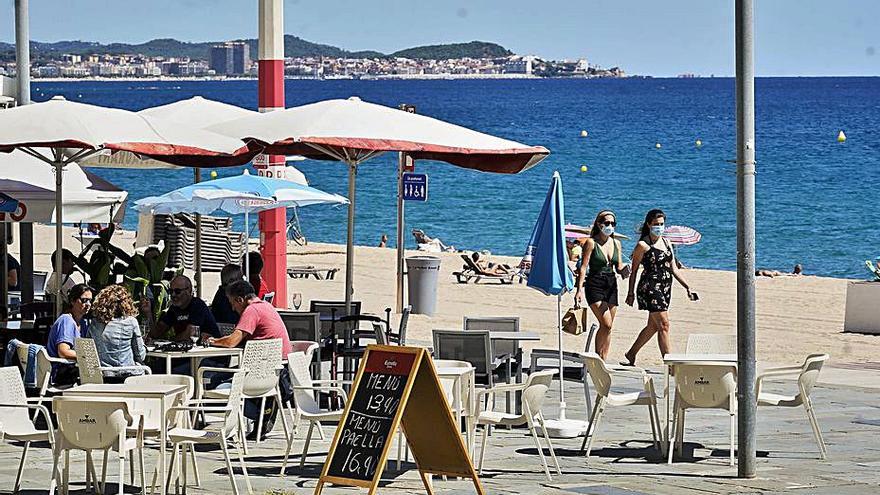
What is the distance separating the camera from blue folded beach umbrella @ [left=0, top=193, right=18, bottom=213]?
13320 millimetres

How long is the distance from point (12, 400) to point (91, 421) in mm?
1063

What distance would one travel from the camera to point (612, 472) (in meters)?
9.95

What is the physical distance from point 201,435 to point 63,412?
0.86 meters

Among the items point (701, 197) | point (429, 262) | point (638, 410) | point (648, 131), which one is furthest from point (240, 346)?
point (648, 131)

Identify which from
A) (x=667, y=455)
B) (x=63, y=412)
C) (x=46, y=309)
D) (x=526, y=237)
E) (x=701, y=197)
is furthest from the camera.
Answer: (x=701, y=197)

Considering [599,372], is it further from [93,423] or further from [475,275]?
[475,275]

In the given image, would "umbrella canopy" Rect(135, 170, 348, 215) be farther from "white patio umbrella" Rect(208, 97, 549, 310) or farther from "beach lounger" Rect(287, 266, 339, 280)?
"beach lounger" Rect(287, 266, 339, 280)

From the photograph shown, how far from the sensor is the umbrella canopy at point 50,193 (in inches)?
538

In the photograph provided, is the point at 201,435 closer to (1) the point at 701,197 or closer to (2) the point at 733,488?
(2) the point at 733,488

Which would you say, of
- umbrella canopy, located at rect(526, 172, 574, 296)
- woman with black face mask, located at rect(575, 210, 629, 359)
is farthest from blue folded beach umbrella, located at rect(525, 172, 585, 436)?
woman with black face mask, located at rect(575, 210, 629, 359)

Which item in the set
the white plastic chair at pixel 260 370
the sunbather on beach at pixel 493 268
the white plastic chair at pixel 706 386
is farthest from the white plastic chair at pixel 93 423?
the sunbather on beach at pixel 493 268

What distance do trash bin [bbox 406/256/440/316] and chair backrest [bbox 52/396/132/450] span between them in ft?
43.0

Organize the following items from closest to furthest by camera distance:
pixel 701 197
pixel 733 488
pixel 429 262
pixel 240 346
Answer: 1. pixel 733 488
2. pixel 240 346
3. pixel 429 262
4. pixel 701 197

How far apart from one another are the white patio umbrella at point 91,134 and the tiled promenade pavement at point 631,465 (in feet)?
7.57
